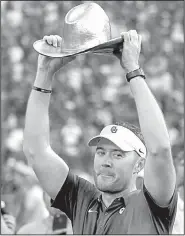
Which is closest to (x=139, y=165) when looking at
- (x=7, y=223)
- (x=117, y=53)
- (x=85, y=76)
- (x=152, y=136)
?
(x=152, y=136)

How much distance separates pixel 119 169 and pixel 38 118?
56 centimetres

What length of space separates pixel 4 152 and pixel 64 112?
66.8 inches

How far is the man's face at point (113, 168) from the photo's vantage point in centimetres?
459

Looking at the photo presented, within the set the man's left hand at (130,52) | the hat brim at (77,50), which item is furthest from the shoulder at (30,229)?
the man's left hand at (130,52)

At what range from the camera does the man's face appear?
4.59 meters

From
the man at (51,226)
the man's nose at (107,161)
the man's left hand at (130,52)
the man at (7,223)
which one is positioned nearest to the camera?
the man's left hand at (130,52)

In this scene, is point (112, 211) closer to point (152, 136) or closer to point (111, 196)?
point (111, 196)

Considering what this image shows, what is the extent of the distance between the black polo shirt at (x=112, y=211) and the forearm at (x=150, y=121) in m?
0.31

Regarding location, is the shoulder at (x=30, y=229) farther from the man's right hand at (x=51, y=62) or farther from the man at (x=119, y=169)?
the man's right hand at (x=51, y=62)

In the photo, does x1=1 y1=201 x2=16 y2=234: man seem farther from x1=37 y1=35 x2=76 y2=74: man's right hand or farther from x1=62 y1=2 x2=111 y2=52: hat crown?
x1=62 y1=2 x2=111 y2=52: hat crown

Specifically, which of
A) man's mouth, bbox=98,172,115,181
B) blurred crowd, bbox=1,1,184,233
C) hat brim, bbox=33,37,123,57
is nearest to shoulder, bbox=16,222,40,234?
man's mouth, bbox=98,172,115,181

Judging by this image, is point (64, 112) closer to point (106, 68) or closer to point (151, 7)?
point (106, 68)

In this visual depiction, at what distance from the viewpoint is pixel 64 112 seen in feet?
48.0

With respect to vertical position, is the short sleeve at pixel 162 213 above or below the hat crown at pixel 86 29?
below
